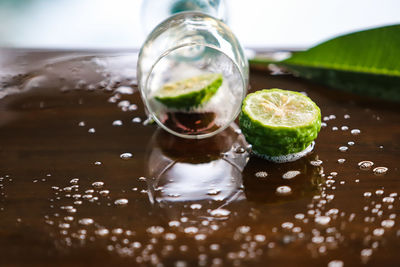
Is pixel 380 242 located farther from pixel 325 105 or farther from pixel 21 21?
pixel 21 21

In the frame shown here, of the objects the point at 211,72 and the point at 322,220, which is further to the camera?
the point at 211,72

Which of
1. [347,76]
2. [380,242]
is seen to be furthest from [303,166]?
[347,76]

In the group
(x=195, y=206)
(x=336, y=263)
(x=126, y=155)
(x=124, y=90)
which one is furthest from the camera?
(x=124, y=90)

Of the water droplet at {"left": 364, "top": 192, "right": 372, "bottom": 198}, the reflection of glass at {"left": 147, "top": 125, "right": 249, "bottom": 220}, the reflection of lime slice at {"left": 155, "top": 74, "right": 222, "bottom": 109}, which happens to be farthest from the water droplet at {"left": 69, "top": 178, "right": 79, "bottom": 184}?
the water droplet at {"left": 364, "top": 192, "right": 372, "bottom": 198}

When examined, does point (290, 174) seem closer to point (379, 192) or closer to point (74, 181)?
point (379, 192)

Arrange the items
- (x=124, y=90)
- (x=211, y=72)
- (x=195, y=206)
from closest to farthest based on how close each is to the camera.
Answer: (x=195, y=206) → (x=211, y=72) → (x=124, y=90)

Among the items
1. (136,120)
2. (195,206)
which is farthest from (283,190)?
(136,120)

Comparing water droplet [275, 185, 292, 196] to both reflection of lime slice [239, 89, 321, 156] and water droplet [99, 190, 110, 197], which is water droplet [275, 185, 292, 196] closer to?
reflection of lime slice [239, 89, 321, 156]
